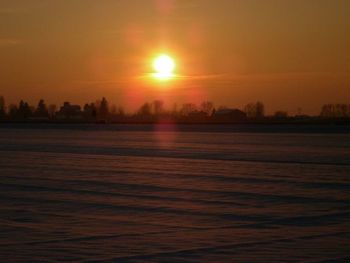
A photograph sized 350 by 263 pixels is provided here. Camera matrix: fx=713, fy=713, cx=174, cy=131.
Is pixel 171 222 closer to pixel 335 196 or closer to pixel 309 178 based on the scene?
pixel 335 196

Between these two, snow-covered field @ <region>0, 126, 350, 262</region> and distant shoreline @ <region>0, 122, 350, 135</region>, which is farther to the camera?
distant shoreline @ <region>0, 122, 350, 135</region>

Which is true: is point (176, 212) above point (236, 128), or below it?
above

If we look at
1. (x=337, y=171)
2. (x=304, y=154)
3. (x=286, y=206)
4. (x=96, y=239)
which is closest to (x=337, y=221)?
(x=286, y=206)

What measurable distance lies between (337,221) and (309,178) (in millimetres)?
9225

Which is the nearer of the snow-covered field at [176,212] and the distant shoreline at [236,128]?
the snow-covered field at [176,212]

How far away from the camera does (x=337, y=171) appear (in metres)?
26.0

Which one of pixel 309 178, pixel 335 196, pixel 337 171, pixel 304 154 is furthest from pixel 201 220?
pixel 304 154

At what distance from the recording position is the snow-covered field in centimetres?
1128

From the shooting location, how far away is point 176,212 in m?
15.8

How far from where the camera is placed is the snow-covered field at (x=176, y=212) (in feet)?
37.0

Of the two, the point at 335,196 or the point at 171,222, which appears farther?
the point at 335,196

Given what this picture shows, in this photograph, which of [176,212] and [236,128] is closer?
[176,212]

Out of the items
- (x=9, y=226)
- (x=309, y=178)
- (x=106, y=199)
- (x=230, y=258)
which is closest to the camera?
(x=230, y=258)

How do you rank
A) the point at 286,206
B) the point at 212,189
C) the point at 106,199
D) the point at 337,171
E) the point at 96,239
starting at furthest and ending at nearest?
the point at 337,171
the point at 212,189
the point at 106,199
the point at 286,206
the point at 96,239
